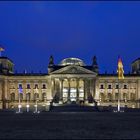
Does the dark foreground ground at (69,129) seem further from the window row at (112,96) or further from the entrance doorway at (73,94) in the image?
the window row at (112,96)

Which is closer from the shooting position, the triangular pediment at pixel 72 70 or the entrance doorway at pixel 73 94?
the triangular pediment at pixel 72 70


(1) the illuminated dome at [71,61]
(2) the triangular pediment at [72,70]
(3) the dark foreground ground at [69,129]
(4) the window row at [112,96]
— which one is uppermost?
(1) the illuminated dome at [71,61]

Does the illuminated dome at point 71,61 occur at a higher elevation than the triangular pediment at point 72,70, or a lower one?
higher

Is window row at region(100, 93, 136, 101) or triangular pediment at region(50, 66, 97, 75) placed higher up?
triangular pediment at region(50, 66, 97, 75)

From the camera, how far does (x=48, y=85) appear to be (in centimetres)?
16388

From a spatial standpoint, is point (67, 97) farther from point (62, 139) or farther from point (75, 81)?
point (62, 139)

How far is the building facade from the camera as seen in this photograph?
159 meters

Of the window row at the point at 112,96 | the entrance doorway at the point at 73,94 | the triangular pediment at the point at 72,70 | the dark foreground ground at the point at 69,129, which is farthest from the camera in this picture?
the window row at the point at 112,96

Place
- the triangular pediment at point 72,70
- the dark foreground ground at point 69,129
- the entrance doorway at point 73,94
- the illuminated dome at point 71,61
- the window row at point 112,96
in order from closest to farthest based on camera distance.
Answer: the dark foreground ground at point 69,129
the triangular pediment at point 72,70
the entrance doorway at point 73,94
the window row at point 112,96
the illuminated dome at point 71,61

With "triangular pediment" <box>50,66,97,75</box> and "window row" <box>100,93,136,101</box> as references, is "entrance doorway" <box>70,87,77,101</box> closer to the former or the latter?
"triangular pediment" <box>50,66,97,75</box>

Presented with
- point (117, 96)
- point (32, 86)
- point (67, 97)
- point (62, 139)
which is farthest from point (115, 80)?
point (62, 139)

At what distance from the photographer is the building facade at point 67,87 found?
159 meters

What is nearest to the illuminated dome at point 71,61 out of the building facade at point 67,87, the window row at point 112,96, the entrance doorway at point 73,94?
the building facade at point 67,87

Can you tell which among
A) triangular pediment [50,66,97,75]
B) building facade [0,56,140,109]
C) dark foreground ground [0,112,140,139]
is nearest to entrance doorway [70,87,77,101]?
building facade [0,56,140,109]
